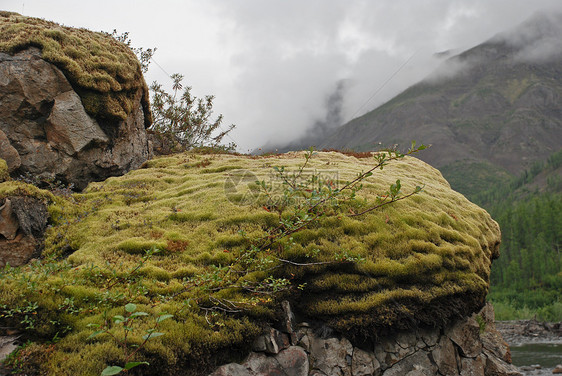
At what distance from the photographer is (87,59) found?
14844mm

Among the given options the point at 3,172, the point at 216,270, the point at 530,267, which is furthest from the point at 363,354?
the point at 530,267

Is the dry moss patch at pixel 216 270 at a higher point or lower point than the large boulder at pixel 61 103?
lower

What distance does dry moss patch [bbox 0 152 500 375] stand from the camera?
20.1ft

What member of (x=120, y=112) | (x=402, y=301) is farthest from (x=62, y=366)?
(x=120, y=112)

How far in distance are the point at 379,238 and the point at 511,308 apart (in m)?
94.9

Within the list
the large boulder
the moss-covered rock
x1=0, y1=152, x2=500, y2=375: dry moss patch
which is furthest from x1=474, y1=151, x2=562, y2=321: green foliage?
the moss-covered rock

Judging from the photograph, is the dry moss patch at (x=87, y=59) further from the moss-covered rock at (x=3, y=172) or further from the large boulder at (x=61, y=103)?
the moss-covered rock at (x=3, y=172)

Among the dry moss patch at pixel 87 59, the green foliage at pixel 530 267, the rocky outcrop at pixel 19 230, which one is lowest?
the green foliage at pixel 530 267

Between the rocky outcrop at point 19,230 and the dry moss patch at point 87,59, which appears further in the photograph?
the dry moss patch at point 87,59

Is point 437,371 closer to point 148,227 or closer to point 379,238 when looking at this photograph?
point 379,238

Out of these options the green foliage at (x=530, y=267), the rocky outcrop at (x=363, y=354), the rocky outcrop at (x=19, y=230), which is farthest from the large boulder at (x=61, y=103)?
the green foliage at (x=530, y=267)

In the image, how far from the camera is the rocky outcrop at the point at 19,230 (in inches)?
339

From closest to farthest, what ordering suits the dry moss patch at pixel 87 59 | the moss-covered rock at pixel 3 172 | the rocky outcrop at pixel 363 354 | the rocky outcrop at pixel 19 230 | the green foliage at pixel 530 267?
the rocky outcrop at pixel 363 354 < the rocky outcrop at pixel 19 230 < the moss-covered rock at pixel 3 172 < the dry moss patch at pixel 87 59 < the green foliage at pixel 530 267

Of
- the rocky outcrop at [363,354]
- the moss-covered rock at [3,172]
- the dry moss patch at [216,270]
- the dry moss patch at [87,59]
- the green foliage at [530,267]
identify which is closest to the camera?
→ the dry moss patch at [216,270]
